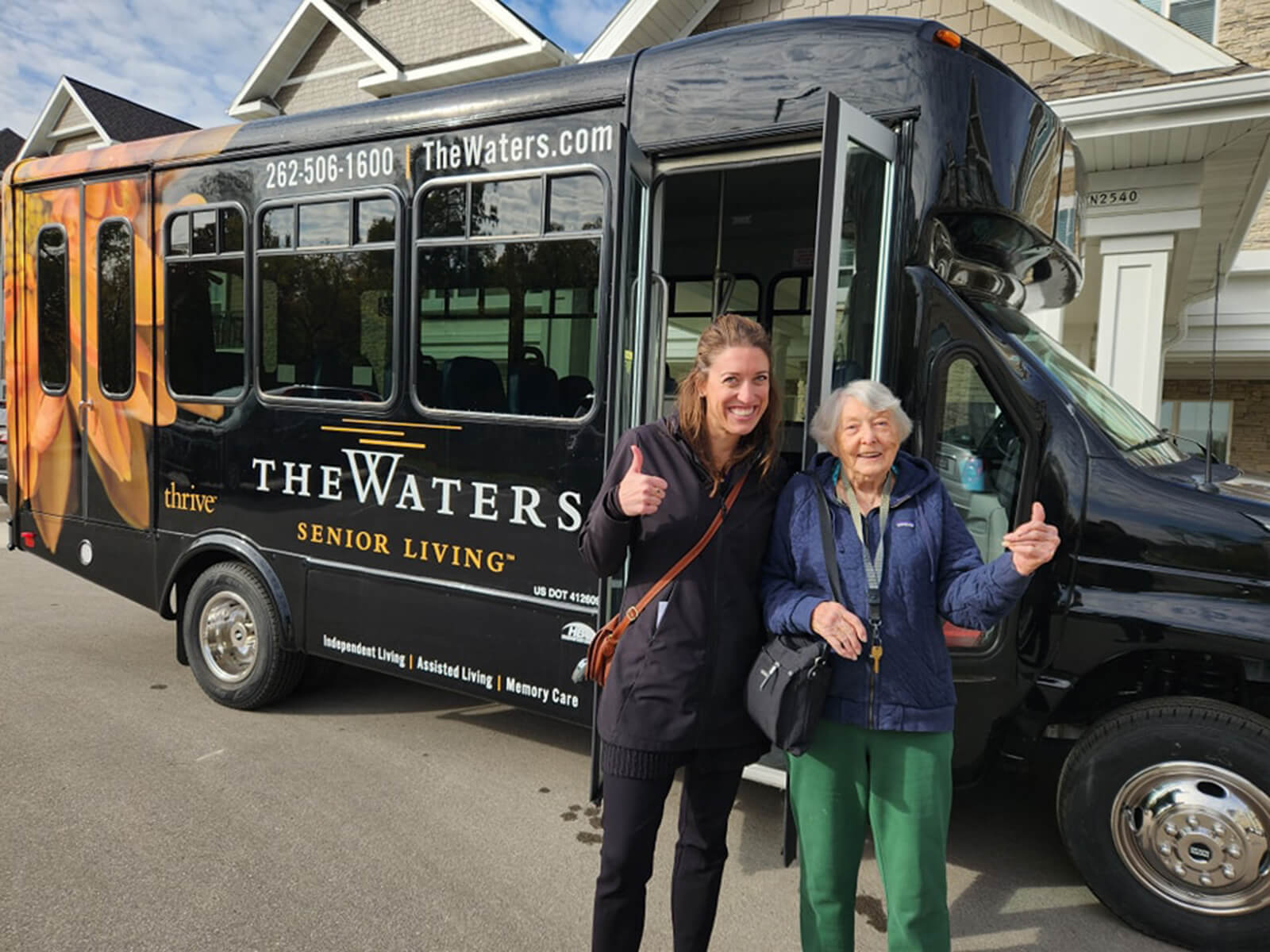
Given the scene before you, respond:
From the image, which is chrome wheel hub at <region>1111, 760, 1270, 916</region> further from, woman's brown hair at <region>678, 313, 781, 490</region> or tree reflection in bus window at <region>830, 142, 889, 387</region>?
woman's brown hair at <region>678, 313, 781, 490</region>

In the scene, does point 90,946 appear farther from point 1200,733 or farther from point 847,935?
point 1200,733

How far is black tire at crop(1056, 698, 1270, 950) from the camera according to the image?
2730 millimetres

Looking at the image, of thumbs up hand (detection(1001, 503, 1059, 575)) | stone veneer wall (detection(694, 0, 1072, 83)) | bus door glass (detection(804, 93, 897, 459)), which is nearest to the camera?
Answer: thumbs up hand (detection(1001, 503, 1059, 575))

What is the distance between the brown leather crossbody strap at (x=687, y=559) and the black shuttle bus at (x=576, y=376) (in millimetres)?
440

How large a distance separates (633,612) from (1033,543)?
36.3 inches

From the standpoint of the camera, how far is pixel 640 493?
6.69ft

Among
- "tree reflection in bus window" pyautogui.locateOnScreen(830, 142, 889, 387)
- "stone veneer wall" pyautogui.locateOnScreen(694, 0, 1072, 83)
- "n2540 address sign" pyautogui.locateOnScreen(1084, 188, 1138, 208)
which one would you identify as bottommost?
"tree reflection in bus window" pyautogui.locateOnScreen(830, 142, 889, 387)

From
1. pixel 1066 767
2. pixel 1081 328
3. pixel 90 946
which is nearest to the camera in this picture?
pixel 90 946

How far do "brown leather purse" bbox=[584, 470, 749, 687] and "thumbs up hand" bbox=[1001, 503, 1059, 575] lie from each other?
24.9 inches

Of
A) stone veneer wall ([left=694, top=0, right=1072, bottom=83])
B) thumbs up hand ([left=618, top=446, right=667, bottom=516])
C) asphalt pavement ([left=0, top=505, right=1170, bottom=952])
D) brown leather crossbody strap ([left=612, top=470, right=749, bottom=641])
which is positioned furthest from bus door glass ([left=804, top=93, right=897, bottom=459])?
stone veneer wall ([left=694, top=0, right=1072, bottom=83])

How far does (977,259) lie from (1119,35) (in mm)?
5683

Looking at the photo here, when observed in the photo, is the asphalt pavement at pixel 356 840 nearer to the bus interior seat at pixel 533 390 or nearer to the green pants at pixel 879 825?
the green pants at pixel 879 825

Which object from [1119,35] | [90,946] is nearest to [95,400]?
[90,946]

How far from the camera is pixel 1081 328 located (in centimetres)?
1227
